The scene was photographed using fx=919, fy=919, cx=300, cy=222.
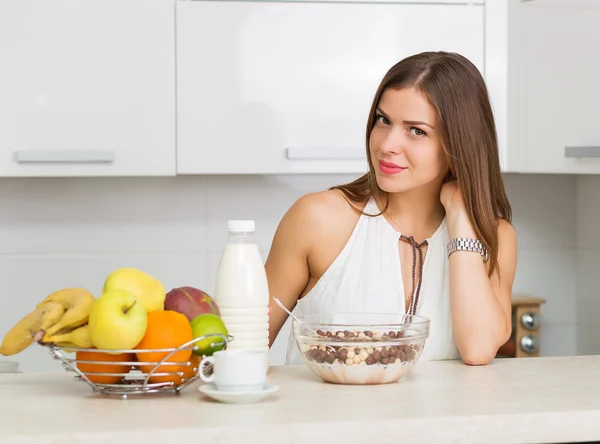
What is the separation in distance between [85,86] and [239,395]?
58.3 inches

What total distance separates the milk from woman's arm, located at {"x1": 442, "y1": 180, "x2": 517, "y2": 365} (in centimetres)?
43

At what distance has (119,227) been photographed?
288 centimetres

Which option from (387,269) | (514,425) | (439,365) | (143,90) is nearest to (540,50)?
(387,269)

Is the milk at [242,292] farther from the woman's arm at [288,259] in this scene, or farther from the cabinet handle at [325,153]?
the cabinet handle at [325,153]

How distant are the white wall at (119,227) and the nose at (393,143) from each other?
1096 millimetres

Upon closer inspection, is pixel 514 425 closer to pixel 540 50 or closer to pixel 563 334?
pixel 540 50

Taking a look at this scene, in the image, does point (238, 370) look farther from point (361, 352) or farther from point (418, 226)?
point (418, 226)

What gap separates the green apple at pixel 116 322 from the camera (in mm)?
1181

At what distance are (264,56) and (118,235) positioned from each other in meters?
0.77

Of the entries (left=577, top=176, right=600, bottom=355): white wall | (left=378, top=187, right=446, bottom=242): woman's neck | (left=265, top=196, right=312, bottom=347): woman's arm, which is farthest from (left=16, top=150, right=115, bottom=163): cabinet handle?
(left=577, top=176, right=600, bottom=355): white wall

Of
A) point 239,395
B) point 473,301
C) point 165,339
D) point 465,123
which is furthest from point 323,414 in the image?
point 465,123

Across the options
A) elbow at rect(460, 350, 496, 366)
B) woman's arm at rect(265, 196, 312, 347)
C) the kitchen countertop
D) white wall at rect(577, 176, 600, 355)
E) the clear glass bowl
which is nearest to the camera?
the kitchen countertop

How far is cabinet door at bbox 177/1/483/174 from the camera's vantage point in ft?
8.21

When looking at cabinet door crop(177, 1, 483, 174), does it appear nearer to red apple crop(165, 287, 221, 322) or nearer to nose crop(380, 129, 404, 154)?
nose crop(380, 129, 404, 154)
